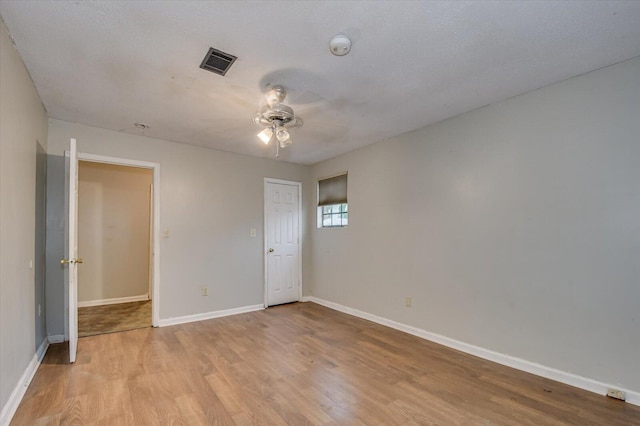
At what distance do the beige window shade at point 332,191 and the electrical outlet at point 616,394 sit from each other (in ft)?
11.4

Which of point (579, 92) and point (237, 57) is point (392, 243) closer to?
point (579, 92)

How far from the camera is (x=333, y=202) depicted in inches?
198

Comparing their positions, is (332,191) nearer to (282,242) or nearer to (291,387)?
(282,242)

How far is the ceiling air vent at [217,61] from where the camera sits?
2137mm

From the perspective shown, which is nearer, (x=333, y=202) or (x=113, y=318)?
(x=113, y=318)

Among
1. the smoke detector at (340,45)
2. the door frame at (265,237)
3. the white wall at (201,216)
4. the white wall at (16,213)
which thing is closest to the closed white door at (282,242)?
the door frame at (265,237)

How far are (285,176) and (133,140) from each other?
7.67ft

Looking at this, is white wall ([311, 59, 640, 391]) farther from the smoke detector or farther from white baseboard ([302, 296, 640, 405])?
the smoke detector

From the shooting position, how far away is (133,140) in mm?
3893

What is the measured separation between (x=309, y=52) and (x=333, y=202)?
3.08 m

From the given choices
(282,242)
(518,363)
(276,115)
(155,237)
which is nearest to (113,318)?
(155,237)

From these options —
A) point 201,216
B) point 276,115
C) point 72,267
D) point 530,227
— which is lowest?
point 72,267

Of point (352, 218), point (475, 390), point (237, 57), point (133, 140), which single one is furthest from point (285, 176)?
point (475, 390)

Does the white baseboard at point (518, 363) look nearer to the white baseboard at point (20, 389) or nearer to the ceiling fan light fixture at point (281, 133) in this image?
the ceiling fan light fixture at point (281, 133)
